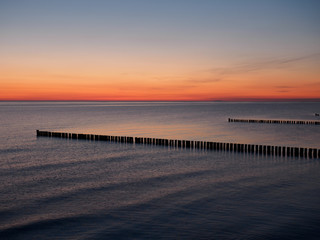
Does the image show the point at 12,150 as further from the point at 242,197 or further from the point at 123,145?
the point at 242,197

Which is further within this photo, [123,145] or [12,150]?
[123,145]

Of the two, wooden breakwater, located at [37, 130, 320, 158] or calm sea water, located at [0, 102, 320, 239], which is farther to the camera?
wooden breakwater, located at [37, 130, 320, 158]

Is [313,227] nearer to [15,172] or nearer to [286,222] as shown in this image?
[286,222]

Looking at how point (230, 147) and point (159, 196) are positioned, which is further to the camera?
point (230, 147)

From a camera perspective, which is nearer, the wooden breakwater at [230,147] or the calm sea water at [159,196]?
the calm sea water at [159,196]

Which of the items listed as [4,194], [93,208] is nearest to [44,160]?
[4,194]

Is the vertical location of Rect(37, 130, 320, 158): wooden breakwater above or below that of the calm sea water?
above

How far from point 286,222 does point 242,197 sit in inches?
186

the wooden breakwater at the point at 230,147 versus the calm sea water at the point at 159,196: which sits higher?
the wooden breakwater at the point at 230,147

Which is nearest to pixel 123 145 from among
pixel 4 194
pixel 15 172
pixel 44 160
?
pixel 44 160

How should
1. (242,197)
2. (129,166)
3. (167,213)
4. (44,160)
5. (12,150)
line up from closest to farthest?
(167,213), (242,197), (129,166), (44,160), (12,150)

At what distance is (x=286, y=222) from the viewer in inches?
715

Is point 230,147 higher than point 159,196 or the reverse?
higher

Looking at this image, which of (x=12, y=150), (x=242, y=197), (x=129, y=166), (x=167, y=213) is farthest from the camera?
(x=12, y=150)
